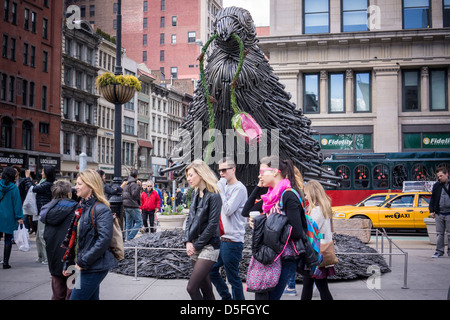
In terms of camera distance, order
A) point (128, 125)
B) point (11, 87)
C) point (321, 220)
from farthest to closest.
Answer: point (128, 125), point (11, 87), point (321, 220)

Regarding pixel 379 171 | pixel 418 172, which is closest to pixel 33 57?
pixel 379 171

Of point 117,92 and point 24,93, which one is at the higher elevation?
point 24,93

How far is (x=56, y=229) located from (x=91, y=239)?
1078mm

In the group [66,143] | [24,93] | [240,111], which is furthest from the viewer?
[66,143]

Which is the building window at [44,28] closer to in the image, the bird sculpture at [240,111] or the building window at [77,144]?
the building window at [77,144]

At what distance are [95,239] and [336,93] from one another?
26.1 m

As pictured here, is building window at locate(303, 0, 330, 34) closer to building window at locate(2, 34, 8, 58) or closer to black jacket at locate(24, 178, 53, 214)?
building window at locate(2, 34, 8, 58)

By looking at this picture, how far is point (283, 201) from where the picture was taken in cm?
421

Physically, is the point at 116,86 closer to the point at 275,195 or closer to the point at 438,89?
the point at 275,195

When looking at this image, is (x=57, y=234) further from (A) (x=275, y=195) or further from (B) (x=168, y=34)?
(B) (x=168, y=34)

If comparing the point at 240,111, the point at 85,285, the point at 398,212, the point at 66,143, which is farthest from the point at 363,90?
the point at 66,143

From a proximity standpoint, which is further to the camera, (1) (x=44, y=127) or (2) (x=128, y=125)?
(2) (x=128, y=125)

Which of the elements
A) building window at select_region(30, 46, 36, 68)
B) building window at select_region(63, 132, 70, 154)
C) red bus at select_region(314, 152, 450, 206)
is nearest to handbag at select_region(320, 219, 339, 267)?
red bus at select_region(314, 152, 450, 206)

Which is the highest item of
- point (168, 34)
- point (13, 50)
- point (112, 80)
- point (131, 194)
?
point (168, 34)
